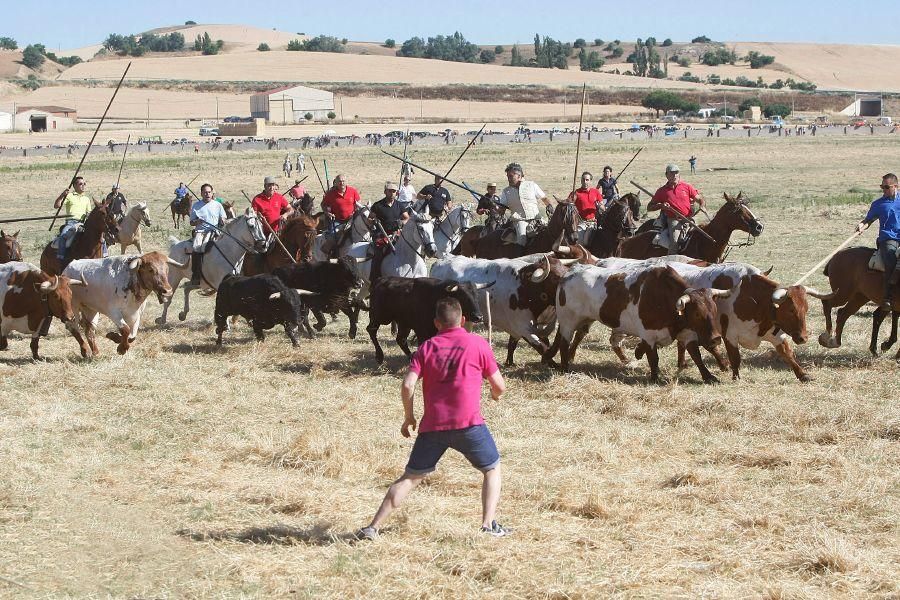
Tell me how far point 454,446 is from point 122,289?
829 centimetres

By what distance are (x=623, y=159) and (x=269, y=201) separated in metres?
43.8

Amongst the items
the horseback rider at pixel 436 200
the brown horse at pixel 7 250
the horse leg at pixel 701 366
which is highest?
the horseback rider at pixel 436 200

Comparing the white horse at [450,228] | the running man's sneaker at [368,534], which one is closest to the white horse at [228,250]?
the white horse at [450,228]

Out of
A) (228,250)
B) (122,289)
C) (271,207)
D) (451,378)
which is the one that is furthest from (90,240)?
(451,378)

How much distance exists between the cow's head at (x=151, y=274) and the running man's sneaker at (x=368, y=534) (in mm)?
7425

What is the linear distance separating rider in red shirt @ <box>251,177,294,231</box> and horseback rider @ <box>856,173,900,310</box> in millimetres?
8750

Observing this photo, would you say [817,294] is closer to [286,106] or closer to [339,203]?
[339,203]

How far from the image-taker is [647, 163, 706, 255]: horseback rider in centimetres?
1702

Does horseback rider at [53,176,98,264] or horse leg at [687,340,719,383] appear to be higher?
horseback rider at [53,176,98,264]

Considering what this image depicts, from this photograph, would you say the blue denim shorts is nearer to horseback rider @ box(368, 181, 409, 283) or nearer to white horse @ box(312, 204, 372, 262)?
horseback rider @ box(368, 181, 409, 283)

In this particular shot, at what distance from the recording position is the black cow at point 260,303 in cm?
1484

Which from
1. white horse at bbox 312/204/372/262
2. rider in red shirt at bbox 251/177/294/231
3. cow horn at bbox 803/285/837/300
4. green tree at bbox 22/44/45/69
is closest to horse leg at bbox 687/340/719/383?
cow horn at bbox 803/285/837/300

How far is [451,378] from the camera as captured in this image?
7.38 metres

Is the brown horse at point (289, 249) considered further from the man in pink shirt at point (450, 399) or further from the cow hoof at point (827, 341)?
the man in pink shirt at point (450, 399)
